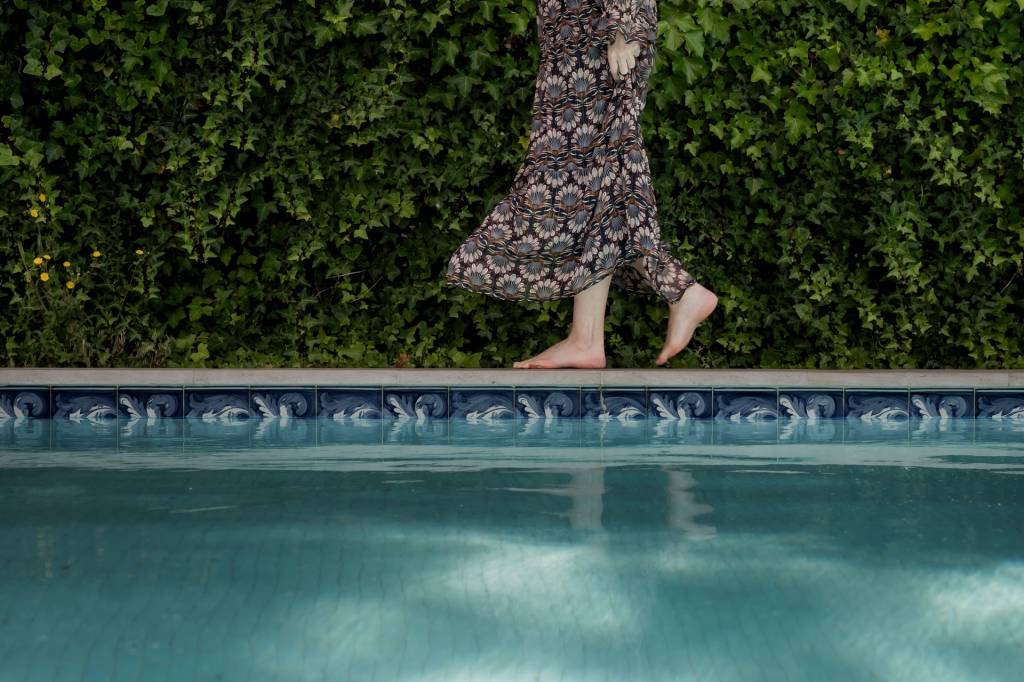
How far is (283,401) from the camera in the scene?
516 centimetres

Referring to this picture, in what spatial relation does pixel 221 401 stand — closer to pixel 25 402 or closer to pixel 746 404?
pixel 25 402

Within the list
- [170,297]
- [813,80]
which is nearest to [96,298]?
[170,297]

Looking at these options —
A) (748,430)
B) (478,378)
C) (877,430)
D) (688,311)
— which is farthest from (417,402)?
(877,430)

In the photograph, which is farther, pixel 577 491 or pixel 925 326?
pixel 925 326

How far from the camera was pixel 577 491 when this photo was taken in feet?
10.8

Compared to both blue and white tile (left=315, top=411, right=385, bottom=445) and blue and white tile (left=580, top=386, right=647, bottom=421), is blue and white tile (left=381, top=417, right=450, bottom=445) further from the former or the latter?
blue and white tile (left=580, top=386, right=647, bottom=421)

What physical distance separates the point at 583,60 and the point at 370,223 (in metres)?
1.29

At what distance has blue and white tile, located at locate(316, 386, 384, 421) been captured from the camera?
16.9ft

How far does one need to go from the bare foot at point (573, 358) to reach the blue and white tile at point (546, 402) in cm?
26

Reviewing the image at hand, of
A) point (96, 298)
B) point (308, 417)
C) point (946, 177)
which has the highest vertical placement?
point (946, 177)

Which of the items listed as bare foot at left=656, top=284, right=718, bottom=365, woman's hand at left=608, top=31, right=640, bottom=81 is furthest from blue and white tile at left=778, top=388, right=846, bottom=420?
woman's hand at left=608, top=31, right=640, bottom=81

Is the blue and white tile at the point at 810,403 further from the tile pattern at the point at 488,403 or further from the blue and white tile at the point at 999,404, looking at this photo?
the blue and white tile at the point at 999,404

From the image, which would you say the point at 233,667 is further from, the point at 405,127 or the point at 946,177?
the point at 946,177

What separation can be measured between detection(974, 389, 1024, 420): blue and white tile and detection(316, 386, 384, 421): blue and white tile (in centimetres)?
237
